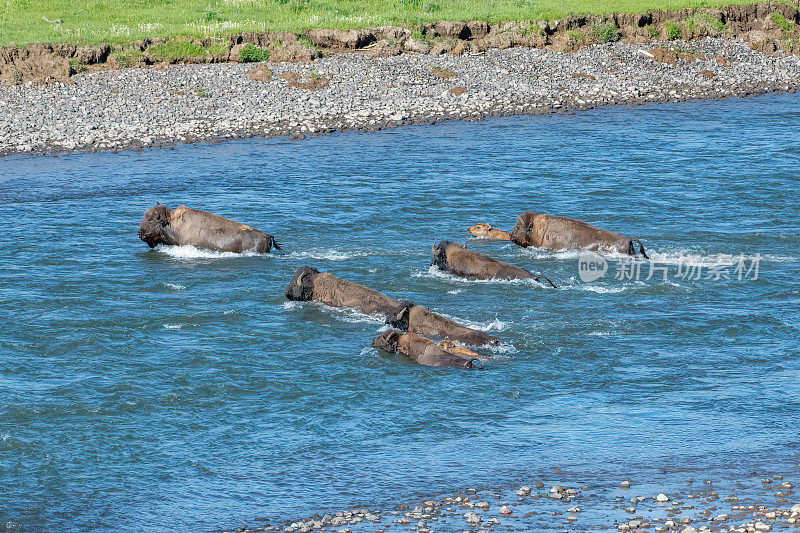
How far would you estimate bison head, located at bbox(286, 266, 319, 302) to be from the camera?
17.8m

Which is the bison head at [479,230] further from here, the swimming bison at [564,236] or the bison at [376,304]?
the bison at [376,304]

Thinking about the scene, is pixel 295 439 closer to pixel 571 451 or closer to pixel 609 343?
pixel 571 451

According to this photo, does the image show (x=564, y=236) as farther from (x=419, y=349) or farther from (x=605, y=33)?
(x=605, y=33)

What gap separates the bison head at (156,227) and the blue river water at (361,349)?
35 centimetres

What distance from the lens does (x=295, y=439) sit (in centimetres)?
1293

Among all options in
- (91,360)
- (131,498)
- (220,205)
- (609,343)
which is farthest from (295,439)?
(220,205)

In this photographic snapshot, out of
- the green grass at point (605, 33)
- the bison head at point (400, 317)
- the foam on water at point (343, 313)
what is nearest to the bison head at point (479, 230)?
the foam on water at point (343, 313)

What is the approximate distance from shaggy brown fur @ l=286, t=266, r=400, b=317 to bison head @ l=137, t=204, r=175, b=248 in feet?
17.0

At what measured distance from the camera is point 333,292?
1770 centimetres

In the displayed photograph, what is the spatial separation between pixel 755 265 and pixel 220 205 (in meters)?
13.1

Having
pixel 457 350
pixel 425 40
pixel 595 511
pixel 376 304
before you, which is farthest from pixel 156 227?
pixel 425 40

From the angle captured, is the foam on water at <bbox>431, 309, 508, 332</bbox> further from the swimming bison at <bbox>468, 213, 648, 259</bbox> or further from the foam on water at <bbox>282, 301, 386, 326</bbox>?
the swimming bison at <bbox>468, 213, 648, 259</bbox>

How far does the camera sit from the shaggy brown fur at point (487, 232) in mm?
21891

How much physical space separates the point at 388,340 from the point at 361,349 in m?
0.62
